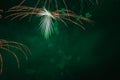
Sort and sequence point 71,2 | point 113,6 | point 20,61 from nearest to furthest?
point 71,2 → point 113,6 → point 20,61

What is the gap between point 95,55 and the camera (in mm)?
9555

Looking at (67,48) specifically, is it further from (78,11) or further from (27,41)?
(78,11)

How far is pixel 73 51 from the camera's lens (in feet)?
30.9

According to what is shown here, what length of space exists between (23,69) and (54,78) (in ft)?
3.08

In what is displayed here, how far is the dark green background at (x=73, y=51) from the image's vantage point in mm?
8625

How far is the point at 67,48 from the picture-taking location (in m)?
9.34

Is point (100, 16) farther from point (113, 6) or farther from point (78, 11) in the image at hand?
point (78, 11)

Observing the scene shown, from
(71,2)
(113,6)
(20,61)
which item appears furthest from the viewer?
(20,61)

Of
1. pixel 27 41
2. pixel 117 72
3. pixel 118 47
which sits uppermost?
pixel 27 41

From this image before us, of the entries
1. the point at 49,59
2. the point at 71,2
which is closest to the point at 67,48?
the point at 49,59

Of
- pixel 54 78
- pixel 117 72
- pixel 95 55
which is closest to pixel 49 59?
pixel 54 78

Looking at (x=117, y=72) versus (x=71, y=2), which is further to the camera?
(x=117, y=72)

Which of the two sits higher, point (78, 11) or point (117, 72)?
point (78, 11)

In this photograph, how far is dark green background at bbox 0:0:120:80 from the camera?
8.62 m
